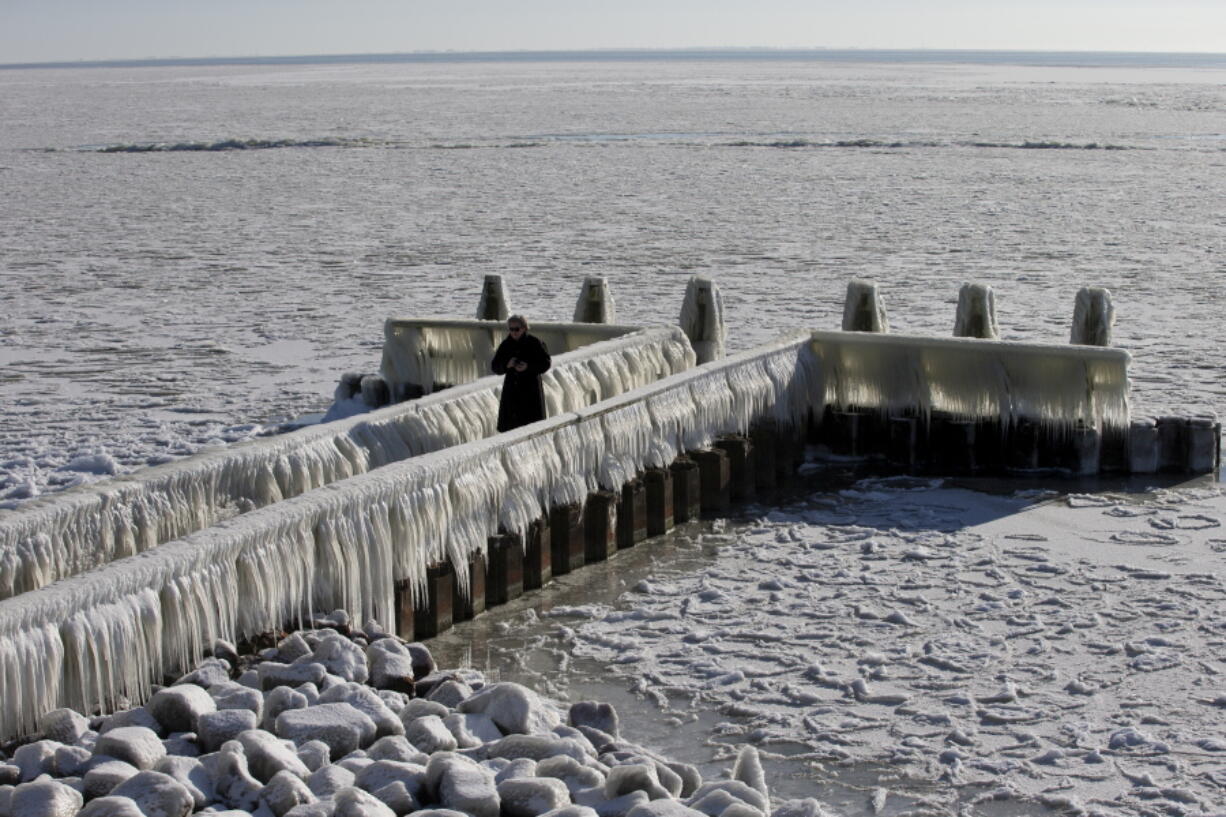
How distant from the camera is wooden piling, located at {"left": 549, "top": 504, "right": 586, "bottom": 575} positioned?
981cm

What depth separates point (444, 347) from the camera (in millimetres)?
Result: 13820

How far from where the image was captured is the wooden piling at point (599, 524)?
33.0ft

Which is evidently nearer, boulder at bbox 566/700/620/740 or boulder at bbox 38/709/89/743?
boulder at bbox 38/709/89/743

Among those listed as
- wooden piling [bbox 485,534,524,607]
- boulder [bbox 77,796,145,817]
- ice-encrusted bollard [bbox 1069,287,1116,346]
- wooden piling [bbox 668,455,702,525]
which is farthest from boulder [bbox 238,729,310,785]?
ice-encrusted bollard [bbox 1069,287,1116,346]

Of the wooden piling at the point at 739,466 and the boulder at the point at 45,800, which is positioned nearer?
the boulder at the point at 45,800

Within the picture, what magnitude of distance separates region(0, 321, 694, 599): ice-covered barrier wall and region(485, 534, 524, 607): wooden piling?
1059 mm

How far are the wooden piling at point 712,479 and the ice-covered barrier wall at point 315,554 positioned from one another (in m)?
0.15

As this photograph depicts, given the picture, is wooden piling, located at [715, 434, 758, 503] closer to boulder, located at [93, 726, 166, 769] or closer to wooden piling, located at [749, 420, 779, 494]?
wooden piling, located at [749, 420, 779, 494]

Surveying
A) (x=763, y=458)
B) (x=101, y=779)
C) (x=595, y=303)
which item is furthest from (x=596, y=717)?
(x=595, y=303)

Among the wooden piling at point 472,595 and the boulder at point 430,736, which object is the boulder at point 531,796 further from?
the wooden piling at point 472,595

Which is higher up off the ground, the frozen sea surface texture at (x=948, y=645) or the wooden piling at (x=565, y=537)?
the wooden piling at (x=565, y=537)

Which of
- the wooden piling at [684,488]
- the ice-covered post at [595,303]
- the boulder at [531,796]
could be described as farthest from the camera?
the ice-covered post at [595,303]

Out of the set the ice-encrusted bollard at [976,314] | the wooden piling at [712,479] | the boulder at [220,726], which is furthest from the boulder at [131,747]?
the ice-encrusted bollard at [976,314]

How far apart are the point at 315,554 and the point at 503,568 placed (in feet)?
5.35
